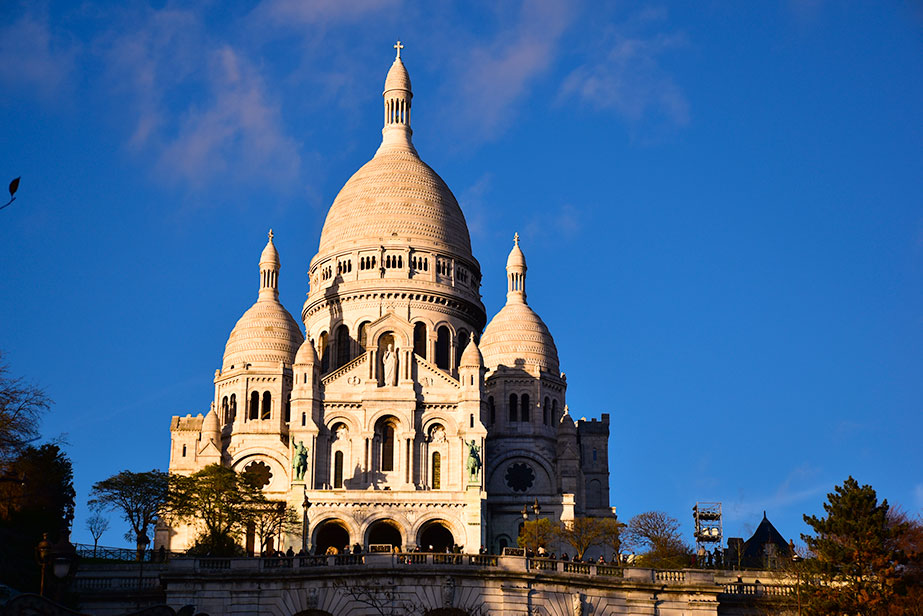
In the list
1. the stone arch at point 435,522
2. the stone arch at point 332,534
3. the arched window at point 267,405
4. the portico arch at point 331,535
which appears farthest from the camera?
the arched window at point 267,405

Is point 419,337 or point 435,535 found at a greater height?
point 419,337

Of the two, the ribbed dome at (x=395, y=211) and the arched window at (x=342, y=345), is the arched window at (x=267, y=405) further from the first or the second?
the ribbed dome at (x=395, y=211)

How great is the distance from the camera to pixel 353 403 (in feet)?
328

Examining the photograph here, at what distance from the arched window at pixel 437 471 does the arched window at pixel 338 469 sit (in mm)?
6105

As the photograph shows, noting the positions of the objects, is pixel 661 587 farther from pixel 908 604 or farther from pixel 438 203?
pixel 438 203

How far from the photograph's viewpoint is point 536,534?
90312mm

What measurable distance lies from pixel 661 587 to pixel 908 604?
927 cm

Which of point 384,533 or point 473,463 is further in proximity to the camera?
point 384,533

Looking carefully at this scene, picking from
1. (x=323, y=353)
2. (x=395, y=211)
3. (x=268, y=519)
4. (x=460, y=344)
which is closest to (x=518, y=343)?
(x=460, y=344)

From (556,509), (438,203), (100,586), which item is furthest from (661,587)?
(438,203)

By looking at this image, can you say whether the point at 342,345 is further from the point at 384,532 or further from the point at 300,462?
the point at 384,532

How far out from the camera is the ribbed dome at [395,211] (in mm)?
113688

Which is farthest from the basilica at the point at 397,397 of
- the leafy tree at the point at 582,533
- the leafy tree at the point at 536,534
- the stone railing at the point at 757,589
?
the stone railing at the point at 757,589

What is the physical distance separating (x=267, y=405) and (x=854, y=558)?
57982 millimetres
